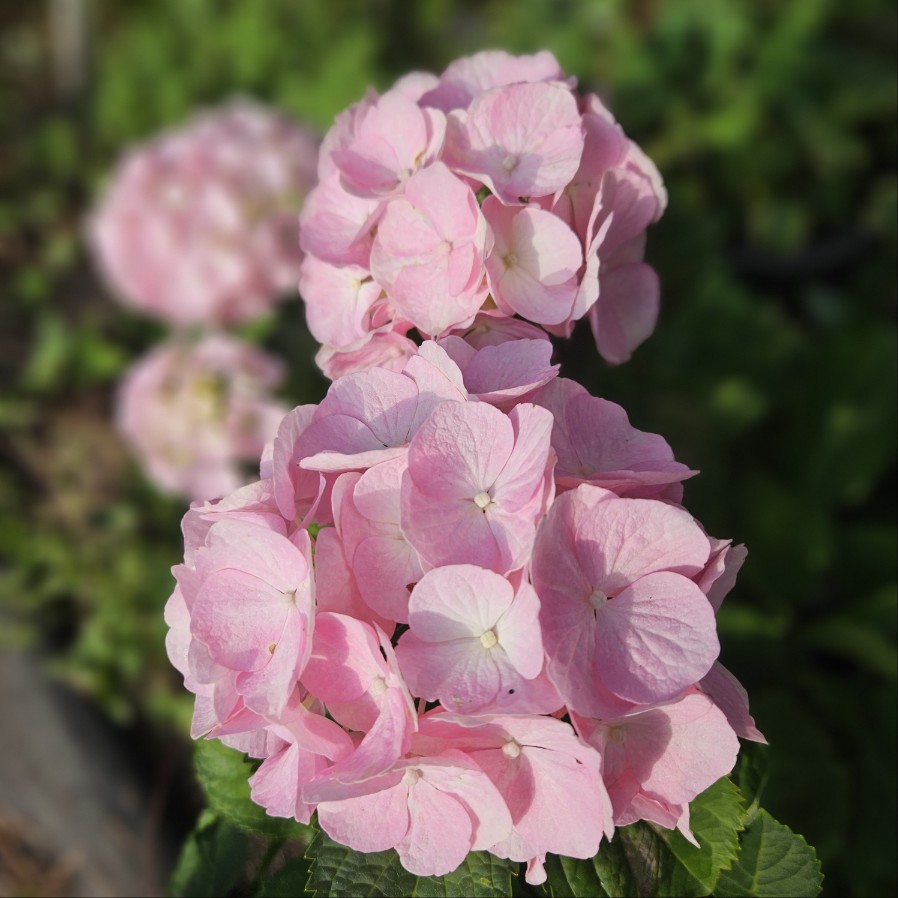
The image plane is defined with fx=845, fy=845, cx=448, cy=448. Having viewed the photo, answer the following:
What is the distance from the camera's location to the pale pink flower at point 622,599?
599mm

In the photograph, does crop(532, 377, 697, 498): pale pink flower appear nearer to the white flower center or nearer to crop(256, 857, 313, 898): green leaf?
the white flower center

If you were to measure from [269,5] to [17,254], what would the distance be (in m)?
1.25

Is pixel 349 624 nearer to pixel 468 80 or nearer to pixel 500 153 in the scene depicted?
pixel 500 153

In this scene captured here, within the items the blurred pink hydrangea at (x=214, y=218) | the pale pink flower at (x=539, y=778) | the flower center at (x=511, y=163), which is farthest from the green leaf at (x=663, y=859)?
the blurred pink hydrangea at (x=214, y=218)

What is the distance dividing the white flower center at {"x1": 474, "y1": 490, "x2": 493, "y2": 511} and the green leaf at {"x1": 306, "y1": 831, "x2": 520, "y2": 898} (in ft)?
1.00

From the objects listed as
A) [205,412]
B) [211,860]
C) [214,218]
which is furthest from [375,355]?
[214,218]

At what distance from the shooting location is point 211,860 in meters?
0.88

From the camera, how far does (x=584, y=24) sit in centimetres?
278

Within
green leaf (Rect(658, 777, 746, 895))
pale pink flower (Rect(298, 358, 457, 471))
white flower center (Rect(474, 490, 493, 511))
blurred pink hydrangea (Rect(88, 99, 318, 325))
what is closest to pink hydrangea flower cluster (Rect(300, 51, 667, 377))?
pale pink flower (Rect(298, 358, 457, 471))

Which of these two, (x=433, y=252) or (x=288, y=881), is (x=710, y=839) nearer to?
(x=288, y=881)

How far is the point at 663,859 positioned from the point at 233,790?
1.34 ft

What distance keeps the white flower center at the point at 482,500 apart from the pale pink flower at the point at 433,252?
0.21m

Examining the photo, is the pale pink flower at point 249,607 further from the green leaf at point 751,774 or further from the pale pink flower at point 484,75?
the pale pink flower at point 484,75

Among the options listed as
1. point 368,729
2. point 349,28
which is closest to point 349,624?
point 368,729
